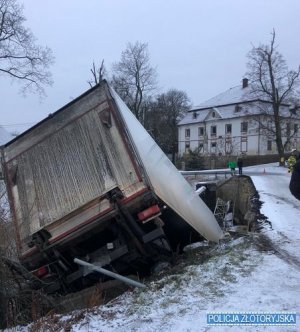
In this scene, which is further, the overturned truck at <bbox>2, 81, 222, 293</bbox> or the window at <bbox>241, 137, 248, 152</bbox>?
the window at <bbox>241, 137, 248, 152</bbox>

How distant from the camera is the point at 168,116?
84062 millimetres

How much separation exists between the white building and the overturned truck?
55.0 m

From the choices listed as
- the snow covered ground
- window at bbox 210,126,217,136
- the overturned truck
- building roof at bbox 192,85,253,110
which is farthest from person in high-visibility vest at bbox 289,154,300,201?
window at bbox 210,126,217,136

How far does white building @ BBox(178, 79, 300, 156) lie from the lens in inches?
2633

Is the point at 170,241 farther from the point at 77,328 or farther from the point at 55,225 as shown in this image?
the point at 77,328

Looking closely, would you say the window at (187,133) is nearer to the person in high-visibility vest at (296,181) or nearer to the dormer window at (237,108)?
the dormer window at (237,108)

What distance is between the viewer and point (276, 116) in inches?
1938

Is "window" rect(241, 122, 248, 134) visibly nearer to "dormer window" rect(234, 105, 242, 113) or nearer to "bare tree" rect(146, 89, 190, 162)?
"dormer window" rect(234, 105, 242, 113)

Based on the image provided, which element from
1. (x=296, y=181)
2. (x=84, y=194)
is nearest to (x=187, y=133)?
(x=84, y=194)

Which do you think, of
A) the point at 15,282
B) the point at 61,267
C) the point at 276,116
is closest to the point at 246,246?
the point at 61,267

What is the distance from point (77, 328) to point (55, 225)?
2205mm

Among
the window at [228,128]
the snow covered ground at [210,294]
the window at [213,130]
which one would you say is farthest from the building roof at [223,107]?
the snow covered ground at [210,294]

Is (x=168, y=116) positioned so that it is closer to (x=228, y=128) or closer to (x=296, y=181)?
(x=228, y=128)

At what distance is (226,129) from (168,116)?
1480 cm
